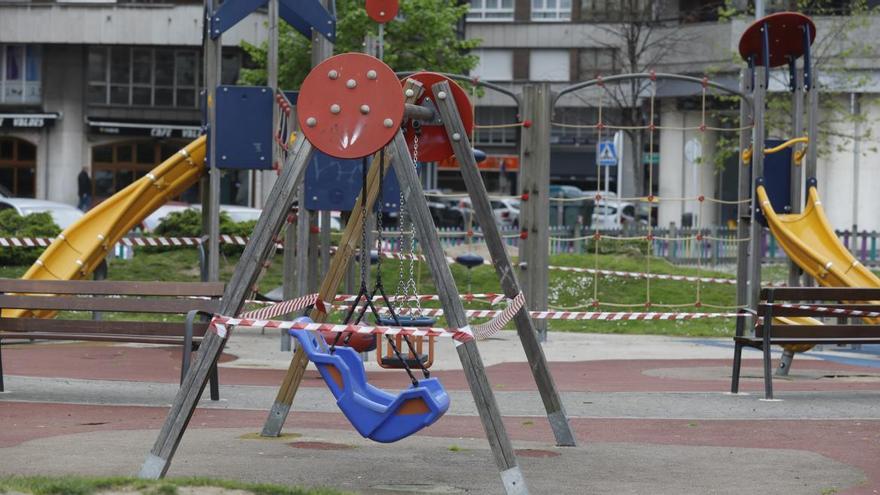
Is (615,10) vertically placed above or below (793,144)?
above

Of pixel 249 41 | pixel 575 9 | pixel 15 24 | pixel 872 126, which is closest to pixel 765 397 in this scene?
pixel 872 126

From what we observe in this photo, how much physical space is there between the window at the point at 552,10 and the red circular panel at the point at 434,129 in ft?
198

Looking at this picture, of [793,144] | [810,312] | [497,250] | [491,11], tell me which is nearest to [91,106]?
[491,11]

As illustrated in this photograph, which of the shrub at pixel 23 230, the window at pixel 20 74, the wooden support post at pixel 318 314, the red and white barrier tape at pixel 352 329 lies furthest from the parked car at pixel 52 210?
the window at pixel 20 74

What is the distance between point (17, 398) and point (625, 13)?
162ft

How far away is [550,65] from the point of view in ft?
227

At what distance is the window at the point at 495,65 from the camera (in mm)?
69688

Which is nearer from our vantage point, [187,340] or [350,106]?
[350,106]

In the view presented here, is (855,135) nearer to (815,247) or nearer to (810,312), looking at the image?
(815,247)

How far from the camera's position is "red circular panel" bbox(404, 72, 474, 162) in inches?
353

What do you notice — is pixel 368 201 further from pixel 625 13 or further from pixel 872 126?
pixel 625 13

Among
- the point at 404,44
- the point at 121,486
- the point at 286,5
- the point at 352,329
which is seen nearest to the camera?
the point at 121,486

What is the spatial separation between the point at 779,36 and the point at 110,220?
8.43 m

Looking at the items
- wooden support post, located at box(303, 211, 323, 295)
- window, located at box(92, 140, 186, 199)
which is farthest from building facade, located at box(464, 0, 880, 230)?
window, located at box(92, 140, 186, 199)
